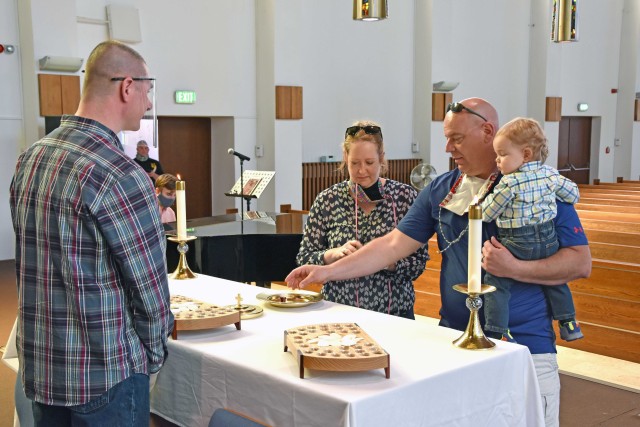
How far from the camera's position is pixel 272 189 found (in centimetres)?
1166

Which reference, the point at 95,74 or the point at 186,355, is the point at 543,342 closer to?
the point at 186,355

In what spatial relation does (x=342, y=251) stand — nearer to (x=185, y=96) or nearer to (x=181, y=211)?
(x=181, y=211)

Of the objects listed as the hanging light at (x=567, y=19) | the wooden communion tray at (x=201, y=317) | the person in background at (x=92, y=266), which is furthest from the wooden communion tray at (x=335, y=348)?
the hanging light at (x=567, y=19)

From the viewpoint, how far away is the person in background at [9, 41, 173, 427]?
5.68ft

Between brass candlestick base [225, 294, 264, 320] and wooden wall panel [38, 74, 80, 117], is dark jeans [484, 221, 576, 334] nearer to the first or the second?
brass candlestick base [225, 294, 264, 320]

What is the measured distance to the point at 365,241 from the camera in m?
3.16

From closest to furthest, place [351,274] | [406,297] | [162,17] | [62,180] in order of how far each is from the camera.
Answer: [62,180], [351,274], [406,297], [162,17]

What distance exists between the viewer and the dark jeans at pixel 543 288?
2.41 m

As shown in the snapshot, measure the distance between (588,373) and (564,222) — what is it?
271 centimetres

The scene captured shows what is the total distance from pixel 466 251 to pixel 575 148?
15204mm

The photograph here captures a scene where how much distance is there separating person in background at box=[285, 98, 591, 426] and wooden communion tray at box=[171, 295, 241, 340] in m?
0.38

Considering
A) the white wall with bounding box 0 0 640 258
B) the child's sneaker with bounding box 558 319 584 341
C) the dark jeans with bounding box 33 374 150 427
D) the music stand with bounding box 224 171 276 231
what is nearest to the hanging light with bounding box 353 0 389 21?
the music stand with bounding box 224 171 276 231

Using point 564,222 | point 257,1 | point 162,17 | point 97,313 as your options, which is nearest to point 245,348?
point 97,313

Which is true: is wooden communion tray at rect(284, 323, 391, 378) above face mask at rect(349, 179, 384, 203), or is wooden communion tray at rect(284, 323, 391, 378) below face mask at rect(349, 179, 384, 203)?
below
